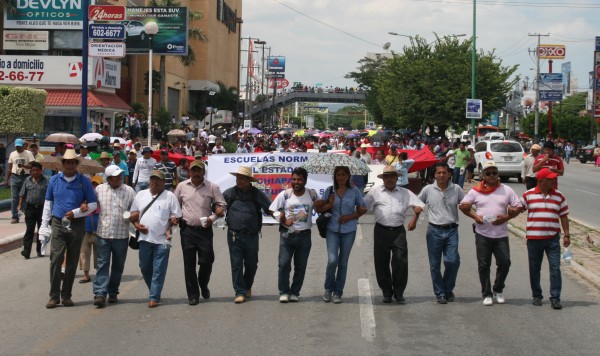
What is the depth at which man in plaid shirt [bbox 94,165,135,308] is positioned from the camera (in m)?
9.85

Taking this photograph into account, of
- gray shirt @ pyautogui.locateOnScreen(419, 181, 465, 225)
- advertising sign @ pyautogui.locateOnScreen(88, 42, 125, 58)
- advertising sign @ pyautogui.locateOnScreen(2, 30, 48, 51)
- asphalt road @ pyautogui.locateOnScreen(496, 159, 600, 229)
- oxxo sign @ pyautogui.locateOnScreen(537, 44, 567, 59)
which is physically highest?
oxxo sign @ pyautogui.locateOnScreen(537, 44, 567, 59)

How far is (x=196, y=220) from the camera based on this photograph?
985 centimetres

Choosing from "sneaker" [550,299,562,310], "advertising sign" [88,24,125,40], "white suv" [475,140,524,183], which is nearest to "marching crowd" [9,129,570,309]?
"sneaker" [550,299,562,310]

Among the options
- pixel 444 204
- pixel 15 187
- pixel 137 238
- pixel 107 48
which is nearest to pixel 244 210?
pixel 137 238

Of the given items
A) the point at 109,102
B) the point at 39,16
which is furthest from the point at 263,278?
the point at 39,16

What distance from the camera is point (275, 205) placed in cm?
991

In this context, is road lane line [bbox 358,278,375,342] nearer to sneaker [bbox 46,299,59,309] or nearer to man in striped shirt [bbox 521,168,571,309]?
man in striped shirt [bbox 521,168,571,309]

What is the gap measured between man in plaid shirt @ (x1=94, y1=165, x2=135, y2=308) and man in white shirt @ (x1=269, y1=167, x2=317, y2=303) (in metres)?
1.76

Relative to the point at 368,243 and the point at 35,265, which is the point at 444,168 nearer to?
the point at 368,243

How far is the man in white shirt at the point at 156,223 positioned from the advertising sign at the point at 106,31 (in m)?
14.0

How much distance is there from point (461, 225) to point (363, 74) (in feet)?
295

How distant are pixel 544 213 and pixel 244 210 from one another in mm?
3462

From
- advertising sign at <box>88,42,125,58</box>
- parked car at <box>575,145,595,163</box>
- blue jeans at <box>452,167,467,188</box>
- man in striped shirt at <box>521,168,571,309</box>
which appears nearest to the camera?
man in striped shirt at <box>521,168,571,309</box>

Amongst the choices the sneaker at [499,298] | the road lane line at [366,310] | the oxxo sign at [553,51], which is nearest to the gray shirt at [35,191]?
the road lane line at [366,310]
